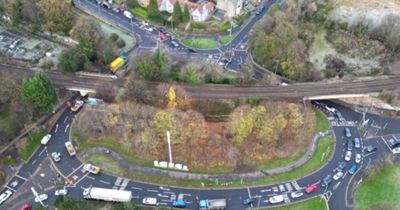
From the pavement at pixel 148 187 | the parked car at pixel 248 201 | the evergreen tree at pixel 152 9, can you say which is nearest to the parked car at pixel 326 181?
the pavement at pixel 148 187

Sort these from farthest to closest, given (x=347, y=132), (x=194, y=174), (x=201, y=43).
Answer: (x=201, y=43) < (x=347, y=132) < (x=194, y=174)

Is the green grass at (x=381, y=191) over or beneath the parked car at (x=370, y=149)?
beneath

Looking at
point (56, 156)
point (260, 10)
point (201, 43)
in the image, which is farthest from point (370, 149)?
point (56, 156)

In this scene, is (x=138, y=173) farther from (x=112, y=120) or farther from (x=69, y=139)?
(x=69, y=139)

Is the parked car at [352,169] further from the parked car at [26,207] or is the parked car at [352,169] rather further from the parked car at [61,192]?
the parked car at [26,207]

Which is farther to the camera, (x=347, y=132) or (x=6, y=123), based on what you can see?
(x=347, y=132)

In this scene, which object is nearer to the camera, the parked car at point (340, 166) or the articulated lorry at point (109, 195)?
the articulated lorry at point (109, 195)

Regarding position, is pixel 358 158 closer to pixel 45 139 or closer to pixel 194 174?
pixel 194 174
